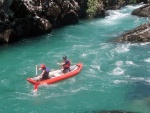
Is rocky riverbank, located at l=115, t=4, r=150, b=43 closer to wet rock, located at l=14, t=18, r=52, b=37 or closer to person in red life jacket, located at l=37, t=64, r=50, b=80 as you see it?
wet rock, located at l=14, t=18, r=52, b=37

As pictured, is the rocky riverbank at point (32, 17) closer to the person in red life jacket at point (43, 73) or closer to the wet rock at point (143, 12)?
the wet rock at point (143, 12)

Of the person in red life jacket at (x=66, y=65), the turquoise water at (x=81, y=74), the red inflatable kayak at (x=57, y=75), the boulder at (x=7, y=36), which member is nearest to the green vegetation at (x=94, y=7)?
the turquoise water at (x=81, y=74)

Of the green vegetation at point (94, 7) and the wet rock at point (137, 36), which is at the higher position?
the green vegetation at point (94, 7)

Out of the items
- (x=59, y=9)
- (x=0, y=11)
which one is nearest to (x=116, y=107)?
(x=0, y=11)

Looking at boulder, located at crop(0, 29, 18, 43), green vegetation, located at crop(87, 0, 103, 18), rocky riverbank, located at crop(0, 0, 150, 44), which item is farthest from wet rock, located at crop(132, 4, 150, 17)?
boulder, located at crop(0, 29, 18, 43)

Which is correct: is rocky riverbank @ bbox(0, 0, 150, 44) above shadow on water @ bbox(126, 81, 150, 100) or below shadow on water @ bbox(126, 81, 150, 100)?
above

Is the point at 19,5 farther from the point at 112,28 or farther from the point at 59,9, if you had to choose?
the point at 112,28

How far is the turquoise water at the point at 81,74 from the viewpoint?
770 inches

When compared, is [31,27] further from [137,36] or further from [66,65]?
[66,65]

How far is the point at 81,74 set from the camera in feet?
79.4

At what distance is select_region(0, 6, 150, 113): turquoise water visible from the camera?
1955 centimetres

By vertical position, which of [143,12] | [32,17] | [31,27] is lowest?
[143,12]

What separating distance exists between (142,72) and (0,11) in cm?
1660

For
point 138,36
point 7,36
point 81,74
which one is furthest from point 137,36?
point 7,36
